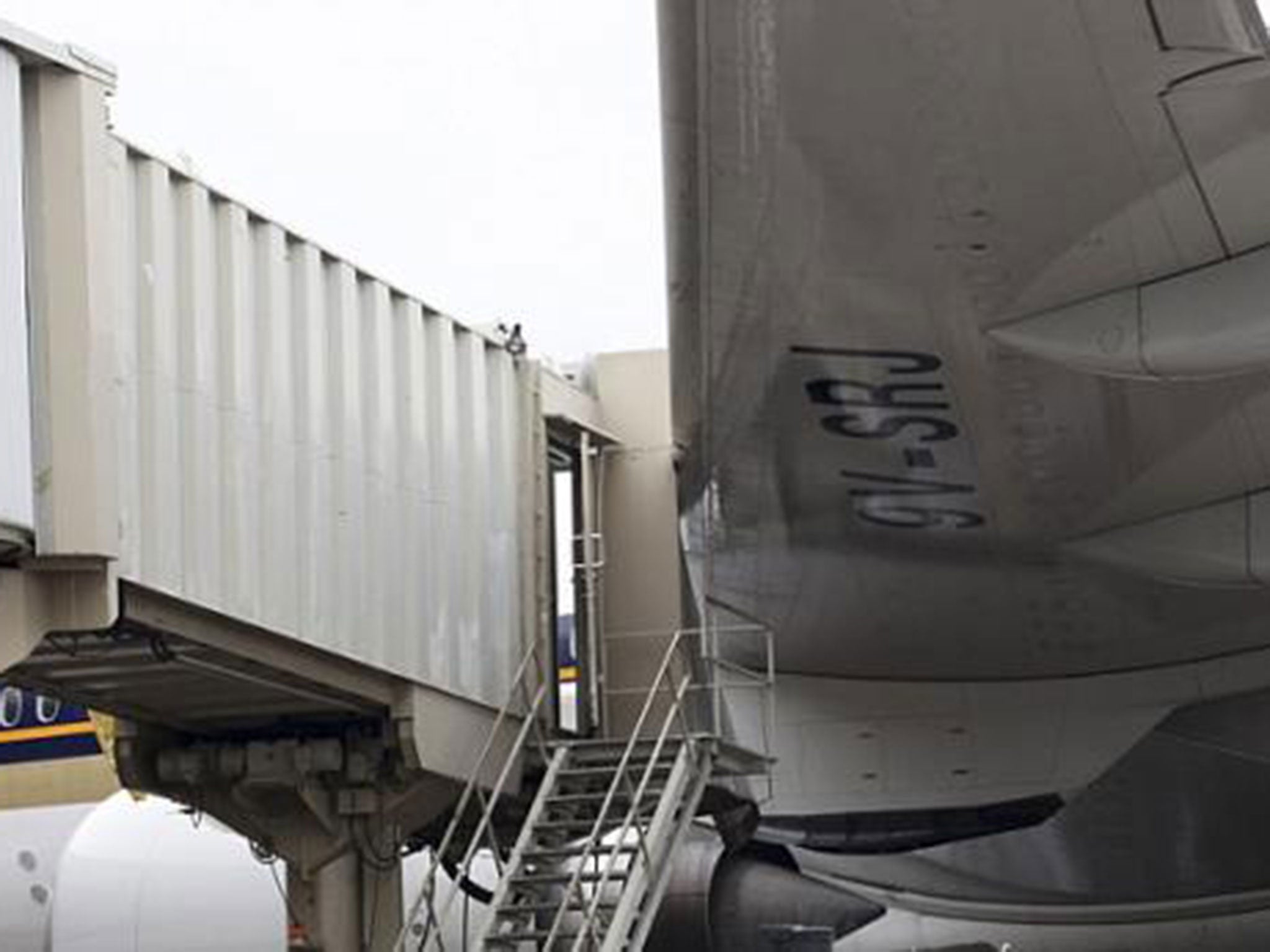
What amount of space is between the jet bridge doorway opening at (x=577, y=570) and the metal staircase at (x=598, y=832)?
55 centimetres

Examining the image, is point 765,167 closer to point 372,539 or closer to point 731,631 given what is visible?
point 372,539

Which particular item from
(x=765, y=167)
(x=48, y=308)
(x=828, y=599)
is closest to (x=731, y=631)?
(x=828, y=599)

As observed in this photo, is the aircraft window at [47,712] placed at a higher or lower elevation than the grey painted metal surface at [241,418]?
lower

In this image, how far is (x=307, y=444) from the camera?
50.4 feet

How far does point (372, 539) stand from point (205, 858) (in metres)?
8.07

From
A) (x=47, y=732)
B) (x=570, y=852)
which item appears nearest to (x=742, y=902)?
(x=570, y=852)

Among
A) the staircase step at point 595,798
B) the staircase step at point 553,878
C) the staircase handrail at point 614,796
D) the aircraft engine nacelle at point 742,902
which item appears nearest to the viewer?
the staircase handrail at point 614,796

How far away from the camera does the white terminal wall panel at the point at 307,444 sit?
13492mm

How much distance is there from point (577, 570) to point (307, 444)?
425 centimetres

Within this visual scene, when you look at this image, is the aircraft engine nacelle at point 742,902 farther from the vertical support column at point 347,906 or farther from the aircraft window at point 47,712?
the aircraft window at point 47,712

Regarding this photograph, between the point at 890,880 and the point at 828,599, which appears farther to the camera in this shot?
the point at 890,880

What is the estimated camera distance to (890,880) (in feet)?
68.2

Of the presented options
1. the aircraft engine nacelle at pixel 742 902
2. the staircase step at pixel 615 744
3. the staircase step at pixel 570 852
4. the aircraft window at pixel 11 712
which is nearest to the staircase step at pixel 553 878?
the staircase step at pixel 570 852

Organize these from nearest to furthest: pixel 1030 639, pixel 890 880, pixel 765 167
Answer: pixel 765 167, pixel 1030 639, pixel 890 880
